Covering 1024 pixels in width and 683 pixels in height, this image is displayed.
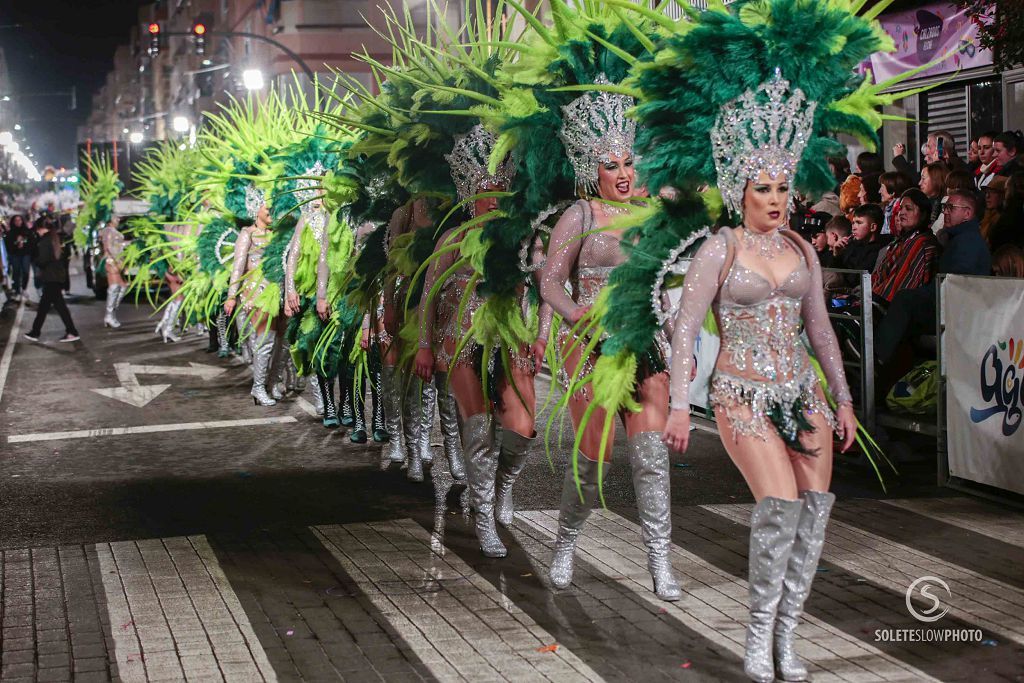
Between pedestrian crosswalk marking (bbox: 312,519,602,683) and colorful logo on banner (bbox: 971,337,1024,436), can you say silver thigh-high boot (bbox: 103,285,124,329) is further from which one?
colorful logo on banner (bbox: 971,337,1024,436)

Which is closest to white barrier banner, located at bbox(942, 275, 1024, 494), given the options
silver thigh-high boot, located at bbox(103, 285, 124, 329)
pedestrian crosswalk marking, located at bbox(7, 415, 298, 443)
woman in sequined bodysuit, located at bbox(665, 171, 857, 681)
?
woman in sequined bodysuit, located at bbox(665, 171, 857, 681)

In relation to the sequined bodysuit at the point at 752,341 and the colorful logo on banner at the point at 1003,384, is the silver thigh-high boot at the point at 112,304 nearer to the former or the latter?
the colorful logo on banner at the point at 1003,384

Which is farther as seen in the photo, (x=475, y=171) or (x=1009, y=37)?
(x=1009, y=37)

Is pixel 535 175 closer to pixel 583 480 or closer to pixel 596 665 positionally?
pixel 583 480

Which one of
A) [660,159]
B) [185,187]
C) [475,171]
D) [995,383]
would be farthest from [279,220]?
[185,187]

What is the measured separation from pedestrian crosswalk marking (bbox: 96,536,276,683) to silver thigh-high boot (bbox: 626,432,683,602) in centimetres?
179

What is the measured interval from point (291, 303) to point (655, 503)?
6.20 meters

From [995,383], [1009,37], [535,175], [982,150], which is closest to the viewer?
[535,175]

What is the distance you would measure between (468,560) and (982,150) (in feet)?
22.4

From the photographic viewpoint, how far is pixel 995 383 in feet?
26.9

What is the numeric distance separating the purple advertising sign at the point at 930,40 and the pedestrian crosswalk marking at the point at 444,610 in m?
8.52

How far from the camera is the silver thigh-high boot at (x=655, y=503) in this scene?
6004mm

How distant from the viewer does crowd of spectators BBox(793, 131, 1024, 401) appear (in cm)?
942
